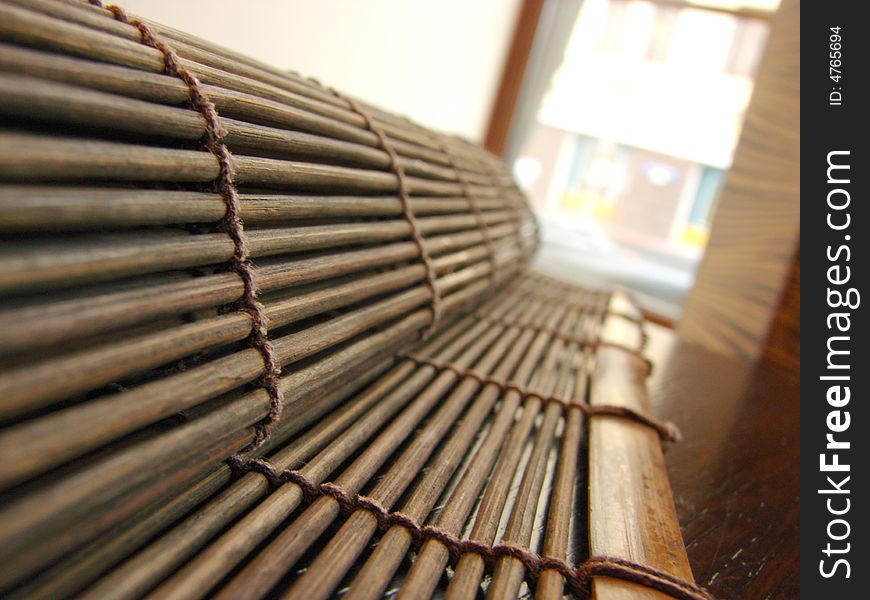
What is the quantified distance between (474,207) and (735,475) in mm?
625

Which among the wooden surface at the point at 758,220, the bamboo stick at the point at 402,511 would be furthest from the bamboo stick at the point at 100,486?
the wooden surface at the point at 758,220

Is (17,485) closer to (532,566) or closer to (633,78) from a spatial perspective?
(532,566)

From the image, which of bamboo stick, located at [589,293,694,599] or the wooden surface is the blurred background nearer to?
the wooden surface

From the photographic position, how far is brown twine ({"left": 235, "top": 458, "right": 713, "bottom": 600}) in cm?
39

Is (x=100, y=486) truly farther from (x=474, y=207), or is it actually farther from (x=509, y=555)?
(x=474, y=207)

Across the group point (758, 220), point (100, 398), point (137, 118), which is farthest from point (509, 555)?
point (758, 220)

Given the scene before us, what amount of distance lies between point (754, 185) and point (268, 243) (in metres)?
1.92

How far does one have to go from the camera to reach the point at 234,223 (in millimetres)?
421

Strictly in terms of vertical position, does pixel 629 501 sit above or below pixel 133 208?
below

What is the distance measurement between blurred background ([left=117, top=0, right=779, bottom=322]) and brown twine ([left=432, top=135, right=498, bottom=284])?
35cm

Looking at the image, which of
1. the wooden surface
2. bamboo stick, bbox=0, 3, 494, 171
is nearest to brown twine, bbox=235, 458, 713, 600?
bamboo stick, bbox=0, 3, 494, 171

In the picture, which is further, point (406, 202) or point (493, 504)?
point (406, 202)

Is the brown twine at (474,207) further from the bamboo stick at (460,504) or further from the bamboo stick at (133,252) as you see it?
the bamboo stick at (133,252)

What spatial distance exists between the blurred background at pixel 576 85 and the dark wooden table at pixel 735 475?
2.90 feet
